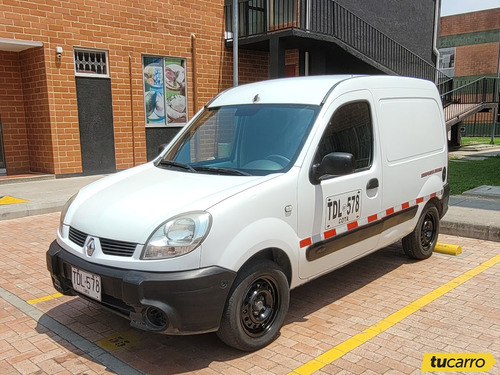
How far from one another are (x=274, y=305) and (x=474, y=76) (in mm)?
41024

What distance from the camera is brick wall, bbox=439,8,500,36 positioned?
1475 inches

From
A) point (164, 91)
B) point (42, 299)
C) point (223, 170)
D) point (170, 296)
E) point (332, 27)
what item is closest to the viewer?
point (170, 296)

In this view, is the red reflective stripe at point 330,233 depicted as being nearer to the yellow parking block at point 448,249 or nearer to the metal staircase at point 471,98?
the yellow parking block at point 448,249

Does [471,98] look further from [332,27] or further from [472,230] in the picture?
[472,230]

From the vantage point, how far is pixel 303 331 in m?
3.77

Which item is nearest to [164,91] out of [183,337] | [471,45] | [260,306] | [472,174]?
[472,174]

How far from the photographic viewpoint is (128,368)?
3.22 metres

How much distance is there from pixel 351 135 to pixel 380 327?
1674mm

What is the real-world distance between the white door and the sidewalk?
283cm

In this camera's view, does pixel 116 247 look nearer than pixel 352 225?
Yes

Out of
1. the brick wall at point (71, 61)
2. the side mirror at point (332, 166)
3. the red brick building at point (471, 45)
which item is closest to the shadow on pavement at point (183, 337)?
the side mirror at point (332, 166)

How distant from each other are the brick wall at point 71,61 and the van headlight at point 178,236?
30.7ft

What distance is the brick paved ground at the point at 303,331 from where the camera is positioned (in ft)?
10.7

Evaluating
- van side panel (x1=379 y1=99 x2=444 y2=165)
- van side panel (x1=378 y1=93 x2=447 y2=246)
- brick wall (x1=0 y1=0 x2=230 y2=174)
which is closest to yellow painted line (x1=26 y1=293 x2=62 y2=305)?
van side panel (x1=378 y1=93 x2=447 y2=246)
